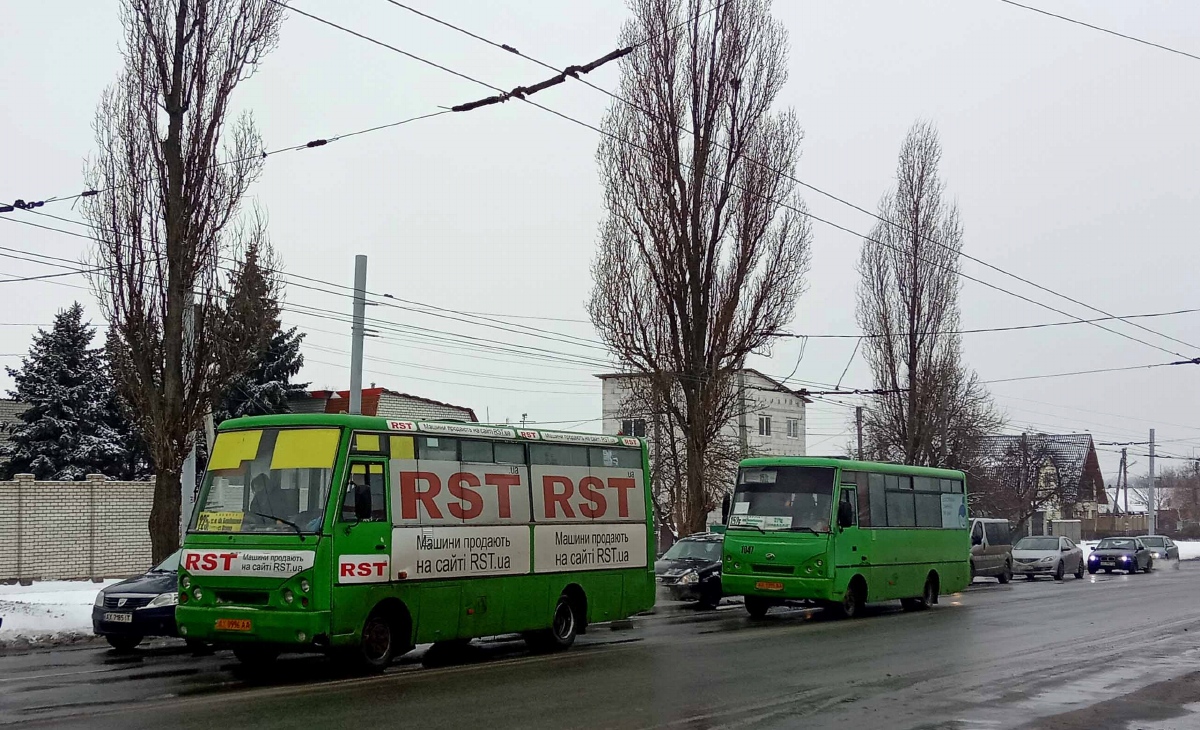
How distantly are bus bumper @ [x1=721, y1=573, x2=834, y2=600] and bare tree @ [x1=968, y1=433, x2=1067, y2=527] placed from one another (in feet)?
144

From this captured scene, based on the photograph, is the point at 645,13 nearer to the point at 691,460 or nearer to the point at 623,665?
the point at 691,460

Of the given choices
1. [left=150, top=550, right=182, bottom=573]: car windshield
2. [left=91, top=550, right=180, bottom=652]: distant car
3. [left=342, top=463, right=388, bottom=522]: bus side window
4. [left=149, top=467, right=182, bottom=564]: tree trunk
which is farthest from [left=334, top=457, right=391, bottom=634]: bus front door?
[left=149, top=467, right=182, bottom=564]: tree trunk

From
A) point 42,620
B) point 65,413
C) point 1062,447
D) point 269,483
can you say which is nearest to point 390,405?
point 65,413

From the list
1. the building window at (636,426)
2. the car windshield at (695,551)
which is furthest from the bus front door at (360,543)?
the building window at (636,426)

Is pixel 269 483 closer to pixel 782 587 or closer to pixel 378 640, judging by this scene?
pixel 378 640

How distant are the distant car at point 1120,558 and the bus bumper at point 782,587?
29327 mm

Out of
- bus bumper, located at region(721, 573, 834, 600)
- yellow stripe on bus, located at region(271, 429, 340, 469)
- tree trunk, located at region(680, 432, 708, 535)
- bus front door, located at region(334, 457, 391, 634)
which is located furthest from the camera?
tree trunk, located at region(680, 432, 708, 535)

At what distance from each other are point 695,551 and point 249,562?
14530 millimetres

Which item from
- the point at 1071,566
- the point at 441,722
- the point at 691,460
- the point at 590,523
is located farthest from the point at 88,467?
the point at 441,722

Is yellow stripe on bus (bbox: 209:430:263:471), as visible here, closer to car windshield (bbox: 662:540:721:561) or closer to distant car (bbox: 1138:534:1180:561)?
car windshield (bbox: 662:540:721:561)

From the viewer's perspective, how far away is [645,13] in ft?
107

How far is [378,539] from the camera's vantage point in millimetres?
13727

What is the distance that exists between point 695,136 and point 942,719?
23.2m

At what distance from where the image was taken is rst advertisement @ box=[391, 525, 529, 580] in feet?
46.2
